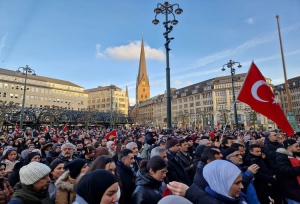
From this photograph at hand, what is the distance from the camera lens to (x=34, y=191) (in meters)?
2.75

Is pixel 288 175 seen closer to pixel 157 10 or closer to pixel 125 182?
pixel 125 182

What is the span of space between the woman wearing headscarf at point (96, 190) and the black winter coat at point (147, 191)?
1013 mm

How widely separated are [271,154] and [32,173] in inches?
215

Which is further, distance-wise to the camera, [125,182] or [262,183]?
[262,183]

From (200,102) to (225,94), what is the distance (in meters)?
12.2

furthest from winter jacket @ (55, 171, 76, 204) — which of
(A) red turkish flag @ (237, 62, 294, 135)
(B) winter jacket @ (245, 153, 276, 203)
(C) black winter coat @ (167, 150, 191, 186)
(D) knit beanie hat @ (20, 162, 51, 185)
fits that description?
(A) red turkish flag @ (237, 62, 294, 135)

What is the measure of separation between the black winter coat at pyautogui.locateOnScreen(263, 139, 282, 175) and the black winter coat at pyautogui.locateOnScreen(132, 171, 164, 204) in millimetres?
3526

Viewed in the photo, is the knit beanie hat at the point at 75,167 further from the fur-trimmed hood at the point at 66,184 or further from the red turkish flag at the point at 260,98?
the red turkish flag at the point at 260,98

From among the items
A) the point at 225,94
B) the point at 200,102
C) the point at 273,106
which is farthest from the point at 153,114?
the point at 273,106

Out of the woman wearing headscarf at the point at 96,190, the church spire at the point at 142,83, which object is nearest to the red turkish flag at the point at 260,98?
the woman wearing headscarf at the point at 96,190

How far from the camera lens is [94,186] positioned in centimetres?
202

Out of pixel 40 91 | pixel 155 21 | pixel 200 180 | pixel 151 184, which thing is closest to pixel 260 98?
pixel 200 180

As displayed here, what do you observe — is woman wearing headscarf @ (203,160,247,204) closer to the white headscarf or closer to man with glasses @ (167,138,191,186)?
the white headscarf

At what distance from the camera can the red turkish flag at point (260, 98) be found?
718 centimetres
